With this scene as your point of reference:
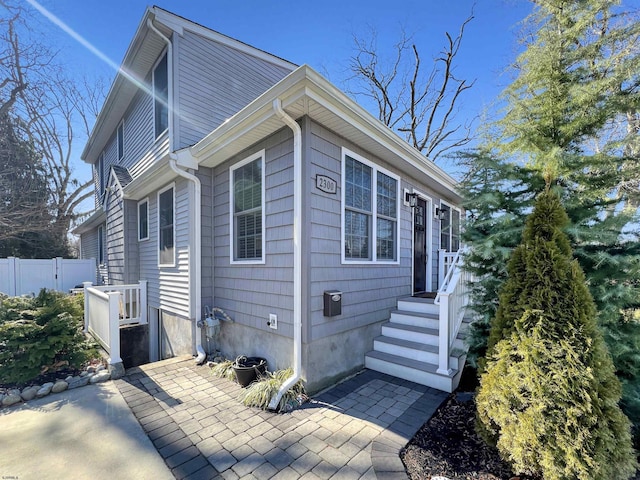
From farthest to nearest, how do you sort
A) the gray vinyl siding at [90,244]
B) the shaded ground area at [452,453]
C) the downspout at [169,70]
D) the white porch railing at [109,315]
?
1. the gray vinyl siding at [90,244]
2. the downspout at [169,70]
3. the white porch railing at [109,315]
4. the shaded ground area at [452,453]

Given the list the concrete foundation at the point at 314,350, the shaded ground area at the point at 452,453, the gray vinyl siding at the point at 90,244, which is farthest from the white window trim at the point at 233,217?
the gray vinyl siding at the point at 90,244

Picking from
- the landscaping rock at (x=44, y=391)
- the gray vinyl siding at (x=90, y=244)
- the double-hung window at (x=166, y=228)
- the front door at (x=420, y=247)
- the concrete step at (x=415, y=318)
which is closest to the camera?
the landscaping rock at (x=44, y=391)

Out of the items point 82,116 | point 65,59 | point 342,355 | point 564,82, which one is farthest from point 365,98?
point 82,116

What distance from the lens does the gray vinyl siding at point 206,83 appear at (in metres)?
5.45

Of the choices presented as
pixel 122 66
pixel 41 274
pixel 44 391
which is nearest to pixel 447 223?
pixel 44 391

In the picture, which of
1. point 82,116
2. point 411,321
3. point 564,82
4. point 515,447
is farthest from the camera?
point 82,116

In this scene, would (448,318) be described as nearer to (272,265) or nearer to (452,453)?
(452,453)

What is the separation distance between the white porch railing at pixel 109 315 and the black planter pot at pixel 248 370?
1849 mm

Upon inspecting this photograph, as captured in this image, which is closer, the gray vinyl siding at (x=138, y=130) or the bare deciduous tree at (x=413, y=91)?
the gray vinyl siding at (x=138, y=130)

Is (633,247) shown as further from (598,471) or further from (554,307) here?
(598,471)

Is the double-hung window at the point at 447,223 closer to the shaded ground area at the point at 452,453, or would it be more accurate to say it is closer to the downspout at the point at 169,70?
the shaded ground area at the point at 452,453

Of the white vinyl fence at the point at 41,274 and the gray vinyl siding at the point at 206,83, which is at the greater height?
the gray vinyl siding at the point at 206,83

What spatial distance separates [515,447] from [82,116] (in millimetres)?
21603

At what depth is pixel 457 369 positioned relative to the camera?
384 centimetres
